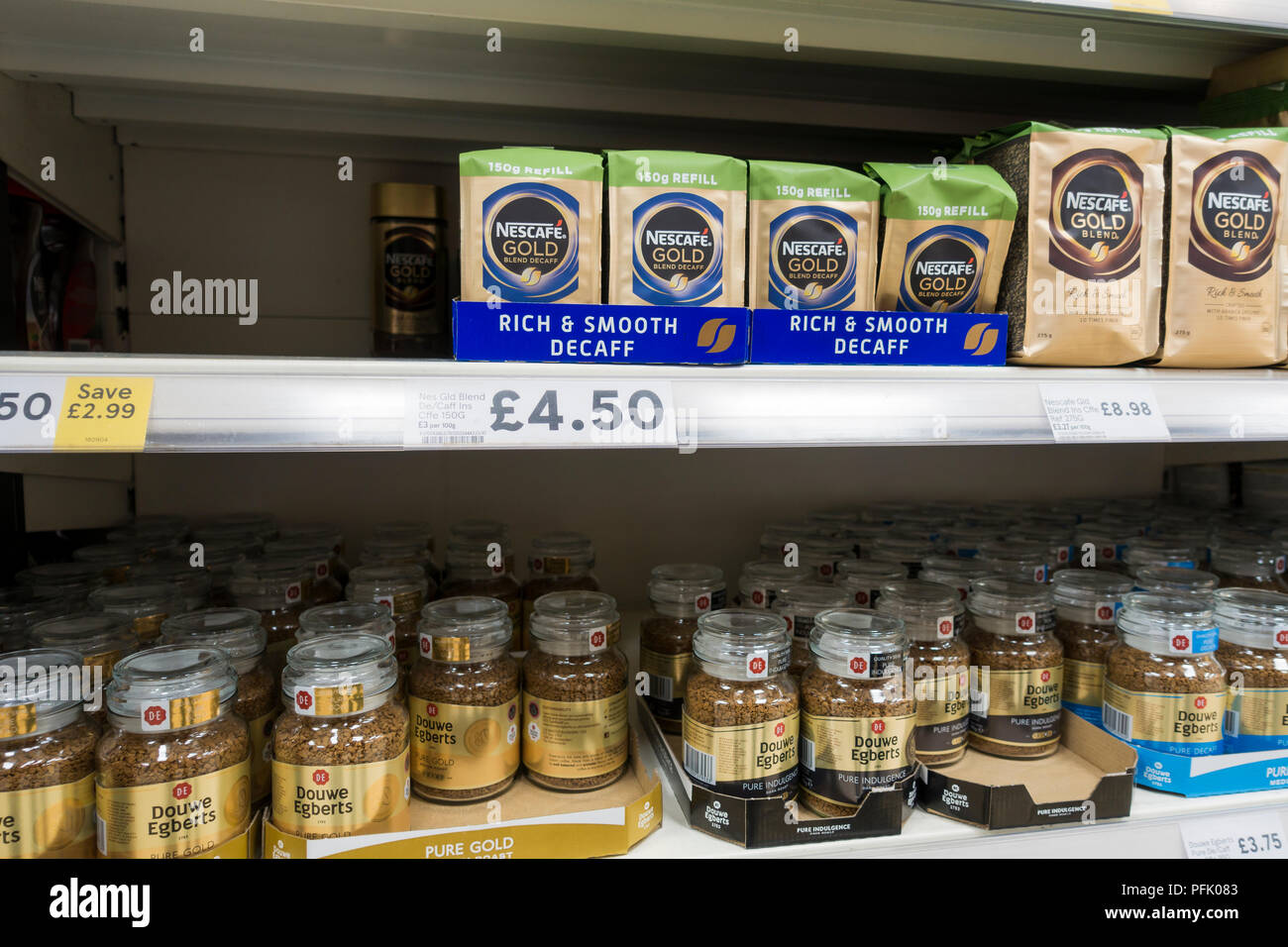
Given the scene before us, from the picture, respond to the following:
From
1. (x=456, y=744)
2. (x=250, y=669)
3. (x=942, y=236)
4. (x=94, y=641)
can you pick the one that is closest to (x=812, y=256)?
(x=942, y=236)

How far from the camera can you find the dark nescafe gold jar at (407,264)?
4.08ft

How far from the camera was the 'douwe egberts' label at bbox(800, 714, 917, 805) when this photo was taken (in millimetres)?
889

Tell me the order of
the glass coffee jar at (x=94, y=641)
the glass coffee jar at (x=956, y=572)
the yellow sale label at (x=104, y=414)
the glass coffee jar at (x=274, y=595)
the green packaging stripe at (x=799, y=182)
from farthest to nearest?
the glass coffee jar at (x=956, y=572) → the glass coffee jar at (x=274, y=595) → the green packaging stripe at (x=799, y=182) → the glass coffee jar at (x=94, y=641) → the yellow sale label at (x=104, y=414)

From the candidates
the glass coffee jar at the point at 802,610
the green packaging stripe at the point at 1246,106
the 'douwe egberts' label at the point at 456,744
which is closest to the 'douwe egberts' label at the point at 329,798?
the 'douwe egberts' label at the point at 456,744

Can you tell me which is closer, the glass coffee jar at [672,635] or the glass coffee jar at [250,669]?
the glass coffee jar at [250,669]

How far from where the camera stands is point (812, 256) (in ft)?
3.15

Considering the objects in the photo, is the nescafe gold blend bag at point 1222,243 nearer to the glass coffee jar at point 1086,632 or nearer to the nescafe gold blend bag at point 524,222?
the glass coffee jar at point 1086,632

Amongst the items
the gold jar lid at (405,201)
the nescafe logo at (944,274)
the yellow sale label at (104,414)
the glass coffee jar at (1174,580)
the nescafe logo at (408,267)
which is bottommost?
the glass coffee jar at (1174,580)

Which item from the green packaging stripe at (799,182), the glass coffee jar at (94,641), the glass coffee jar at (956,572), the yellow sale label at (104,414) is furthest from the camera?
the glass coffee jar at (956,572)

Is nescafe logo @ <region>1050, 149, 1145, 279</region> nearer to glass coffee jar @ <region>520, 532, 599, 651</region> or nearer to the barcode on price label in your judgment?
the barcode on price label

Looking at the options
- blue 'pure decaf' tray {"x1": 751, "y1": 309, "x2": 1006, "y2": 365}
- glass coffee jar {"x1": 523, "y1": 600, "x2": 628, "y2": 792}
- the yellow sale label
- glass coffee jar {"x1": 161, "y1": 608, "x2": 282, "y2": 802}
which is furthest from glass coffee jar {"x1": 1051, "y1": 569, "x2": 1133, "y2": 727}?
the yellow sale label

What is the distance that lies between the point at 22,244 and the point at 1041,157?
4.87ft

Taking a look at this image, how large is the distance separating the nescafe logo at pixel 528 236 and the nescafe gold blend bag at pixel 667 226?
0.07m
